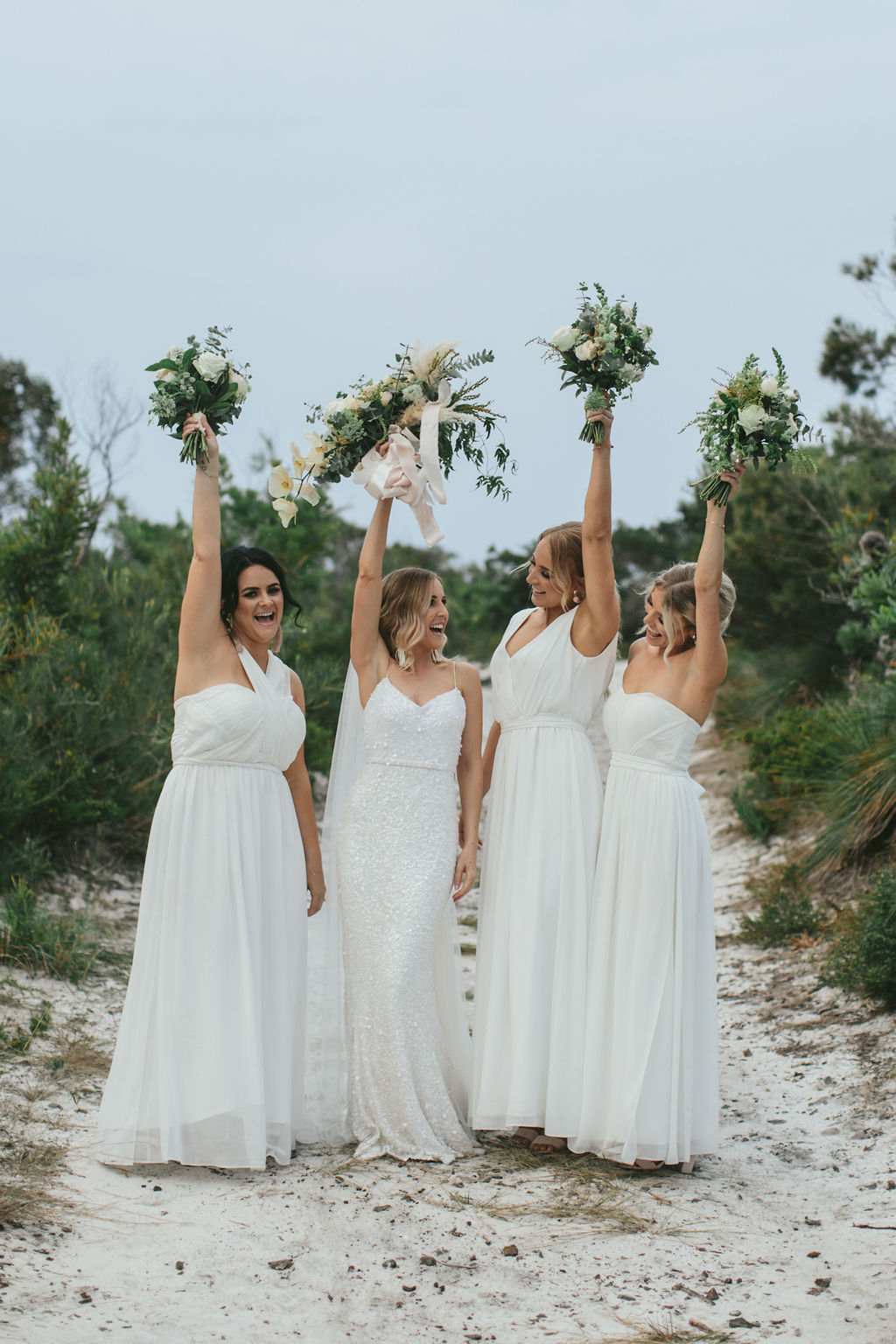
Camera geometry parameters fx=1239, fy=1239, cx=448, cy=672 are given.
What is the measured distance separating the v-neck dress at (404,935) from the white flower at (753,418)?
1.60 metres

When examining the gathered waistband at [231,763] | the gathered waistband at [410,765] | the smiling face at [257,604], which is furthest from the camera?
the gathered waistband at [410,765]

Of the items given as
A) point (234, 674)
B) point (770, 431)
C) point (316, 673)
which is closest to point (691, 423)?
point (770, 431)

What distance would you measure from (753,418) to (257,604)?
208 cm

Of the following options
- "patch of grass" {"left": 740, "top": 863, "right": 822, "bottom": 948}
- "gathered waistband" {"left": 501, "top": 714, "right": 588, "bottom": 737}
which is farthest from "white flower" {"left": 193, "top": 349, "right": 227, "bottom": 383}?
"patch of grass" {"left": 740, "top": 863, "right": 822, "bottom": 948}

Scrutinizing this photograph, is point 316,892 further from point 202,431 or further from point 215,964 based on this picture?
point 202,431

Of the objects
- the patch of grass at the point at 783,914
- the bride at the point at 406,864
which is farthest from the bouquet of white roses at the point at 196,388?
the patch of grass at the point at 783,914

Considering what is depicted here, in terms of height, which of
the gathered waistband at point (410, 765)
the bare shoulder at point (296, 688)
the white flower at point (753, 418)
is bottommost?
the gathered waistband at point (410, 765)

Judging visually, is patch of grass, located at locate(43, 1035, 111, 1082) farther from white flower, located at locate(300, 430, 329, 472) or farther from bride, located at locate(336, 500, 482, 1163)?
white flower, located at locate(300, 430, 329, 472)

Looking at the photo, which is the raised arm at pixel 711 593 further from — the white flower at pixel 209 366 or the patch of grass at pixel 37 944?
the patch of grass at pixel 37 944

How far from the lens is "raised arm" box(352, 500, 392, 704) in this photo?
5.05m

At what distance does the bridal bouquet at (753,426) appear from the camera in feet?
15.8

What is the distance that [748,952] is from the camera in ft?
28.0

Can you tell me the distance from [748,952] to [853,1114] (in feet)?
9.50

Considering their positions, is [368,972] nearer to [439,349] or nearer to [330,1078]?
[330,1078]
